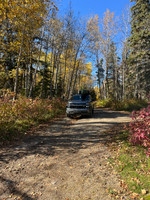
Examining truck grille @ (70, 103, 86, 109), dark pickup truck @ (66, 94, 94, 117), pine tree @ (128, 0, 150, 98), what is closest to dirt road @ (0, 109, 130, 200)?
dark pickup truck @ (66, 94, 94, 117)

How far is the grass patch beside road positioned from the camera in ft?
8.96

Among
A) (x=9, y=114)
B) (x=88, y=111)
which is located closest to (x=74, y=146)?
(x=9, y=114)

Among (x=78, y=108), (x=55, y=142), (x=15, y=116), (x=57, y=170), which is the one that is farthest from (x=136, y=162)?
(x=78, y=108)

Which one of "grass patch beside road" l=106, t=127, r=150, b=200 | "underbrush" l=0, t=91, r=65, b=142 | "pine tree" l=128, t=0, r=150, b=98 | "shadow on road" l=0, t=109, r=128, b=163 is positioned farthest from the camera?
"pine tree" l=128, t=0, r=150, b=98

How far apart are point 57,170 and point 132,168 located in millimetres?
→ 2005

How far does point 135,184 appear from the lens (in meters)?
2.90

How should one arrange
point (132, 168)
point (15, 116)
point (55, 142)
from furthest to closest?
point (15, 116)
point (55, 142)
point (132, 168)

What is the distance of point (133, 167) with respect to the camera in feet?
11.6

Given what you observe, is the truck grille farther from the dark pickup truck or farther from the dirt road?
the dirt road

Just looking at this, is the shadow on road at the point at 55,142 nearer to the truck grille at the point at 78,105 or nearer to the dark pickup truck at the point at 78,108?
the dark pickup truck at the point at 78,108

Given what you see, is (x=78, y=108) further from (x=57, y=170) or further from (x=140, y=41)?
(x=140, y=41)

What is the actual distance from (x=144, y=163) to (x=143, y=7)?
847 inches

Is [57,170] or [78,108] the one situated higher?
[78,108]

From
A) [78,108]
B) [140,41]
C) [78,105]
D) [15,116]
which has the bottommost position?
[15,116]
